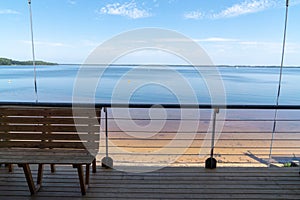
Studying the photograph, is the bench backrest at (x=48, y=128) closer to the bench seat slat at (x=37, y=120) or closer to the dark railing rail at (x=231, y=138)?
the bench seat slat at (x=37, y=120)

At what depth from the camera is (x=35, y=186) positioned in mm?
2102

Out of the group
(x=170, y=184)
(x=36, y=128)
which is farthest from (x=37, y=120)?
(x=170, y=184)

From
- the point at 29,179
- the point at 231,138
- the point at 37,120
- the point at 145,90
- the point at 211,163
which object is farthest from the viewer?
the point at 145,90

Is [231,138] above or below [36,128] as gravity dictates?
below

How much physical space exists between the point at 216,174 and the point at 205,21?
11.3 m

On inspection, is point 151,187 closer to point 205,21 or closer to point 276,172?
point 276,172

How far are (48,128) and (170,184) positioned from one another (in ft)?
4.10

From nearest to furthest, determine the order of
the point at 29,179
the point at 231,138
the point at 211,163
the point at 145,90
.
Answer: the point at 29,179 < the point at 211,163 < the point at 231,138 < the point at 145,90

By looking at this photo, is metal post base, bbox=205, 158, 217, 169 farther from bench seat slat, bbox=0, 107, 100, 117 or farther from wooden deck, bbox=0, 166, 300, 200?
bench seat slat, bbox=0, 107, 100, 117

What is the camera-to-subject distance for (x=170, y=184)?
7.30 feet

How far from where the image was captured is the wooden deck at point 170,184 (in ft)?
6.66

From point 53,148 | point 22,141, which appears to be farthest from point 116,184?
point 22,141

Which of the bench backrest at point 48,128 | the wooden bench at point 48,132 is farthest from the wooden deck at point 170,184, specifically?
the bench backrest at point 48,128

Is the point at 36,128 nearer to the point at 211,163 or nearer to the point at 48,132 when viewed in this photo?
the point at 48,132
